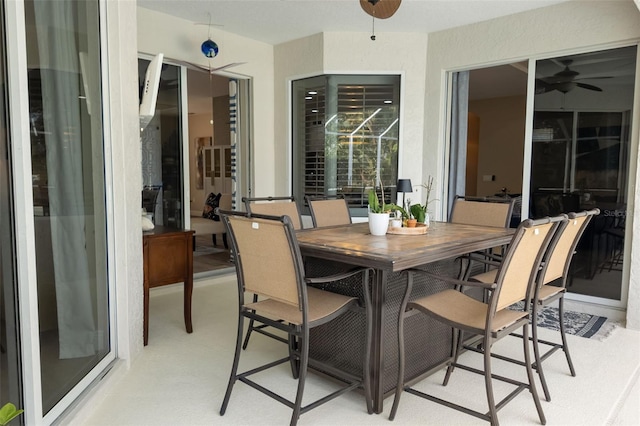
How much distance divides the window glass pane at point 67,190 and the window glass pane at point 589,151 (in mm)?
3708

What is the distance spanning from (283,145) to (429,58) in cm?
188

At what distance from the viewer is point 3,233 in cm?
167

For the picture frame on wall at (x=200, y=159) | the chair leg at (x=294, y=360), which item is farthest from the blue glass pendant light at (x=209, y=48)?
the picture frame on wall at (x=200, y=159)

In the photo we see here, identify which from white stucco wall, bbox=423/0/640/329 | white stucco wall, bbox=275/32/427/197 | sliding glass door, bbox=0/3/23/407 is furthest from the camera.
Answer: white stucco wall, bbox=275/32/427/197

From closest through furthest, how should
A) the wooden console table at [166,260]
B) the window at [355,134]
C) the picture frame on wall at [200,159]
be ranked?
1. the wooden console table at [166,260]
2. the window at [355,134]
3. the picture frame on wall at [200,159]

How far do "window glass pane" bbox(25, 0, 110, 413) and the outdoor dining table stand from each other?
1.15 m

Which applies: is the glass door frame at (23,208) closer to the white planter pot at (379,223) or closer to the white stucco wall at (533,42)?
the white planter pot at (379,223)

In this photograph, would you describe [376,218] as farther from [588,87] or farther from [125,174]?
[588,87]

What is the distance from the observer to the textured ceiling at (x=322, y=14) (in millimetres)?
3984

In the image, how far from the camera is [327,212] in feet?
11.5

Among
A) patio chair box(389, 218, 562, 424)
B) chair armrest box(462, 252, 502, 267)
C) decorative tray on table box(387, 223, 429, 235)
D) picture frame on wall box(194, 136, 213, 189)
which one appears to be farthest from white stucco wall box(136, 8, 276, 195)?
picture frame on wall box(194, 136, 213, 189)

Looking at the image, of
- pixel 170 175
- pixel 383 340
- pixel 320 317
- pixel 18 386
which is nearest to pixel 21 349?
pixel 18 386

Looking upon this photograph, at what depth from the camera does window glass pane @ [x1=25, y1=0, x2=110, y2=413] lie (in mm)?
1961

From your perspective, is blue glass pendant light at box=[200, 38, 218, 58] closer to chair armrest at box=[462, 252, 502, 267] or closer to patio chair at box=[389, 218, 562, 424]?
chair armrest at box=[462, 252, 502, 267]
